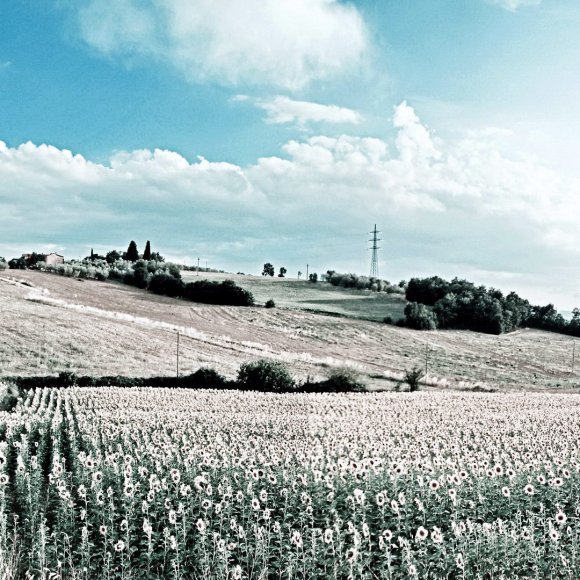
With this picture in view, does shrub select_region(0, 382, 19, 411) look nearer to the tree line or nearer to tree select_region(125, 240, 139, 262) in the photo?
the tree line

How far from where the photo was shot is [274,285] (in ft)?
370

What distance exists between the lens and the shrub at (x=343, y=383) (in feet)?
157

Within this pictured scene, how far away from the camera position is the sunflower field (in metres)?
9.52

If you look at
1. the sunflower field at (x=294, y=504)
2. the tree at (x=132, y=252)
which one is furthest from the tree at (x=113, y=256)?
the sunflower field at (x=294, y=504)

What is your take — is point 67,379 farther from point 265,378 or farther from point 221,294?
point 221,294

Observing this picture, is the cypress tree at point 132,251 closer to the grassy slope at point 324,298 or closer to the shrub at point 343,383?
the grassy slope at point 324,298

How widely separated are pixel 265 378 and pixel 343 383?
5.42 meters

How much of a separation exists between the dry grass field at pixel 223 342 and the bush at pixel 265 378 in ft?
12.2

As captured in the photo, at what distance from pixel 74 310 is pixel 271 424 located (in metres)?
49.9

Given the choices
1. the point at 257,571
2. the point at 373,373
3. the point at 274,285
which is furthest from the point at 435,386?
the point at 274,285

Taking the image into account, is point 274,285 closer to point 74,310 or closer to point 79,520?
point 74,310

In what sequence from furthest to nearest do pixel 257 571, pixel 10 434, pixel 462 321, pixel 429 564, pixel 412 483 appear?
pixel 462 321 → pixel 10 434 → pixel 412 483 → pixel 257 571 → pixel 429 564

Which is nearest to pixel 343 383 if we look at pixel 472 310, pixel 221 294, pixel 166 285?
pixel 221 294

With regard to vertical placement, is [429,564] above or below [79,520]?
above
